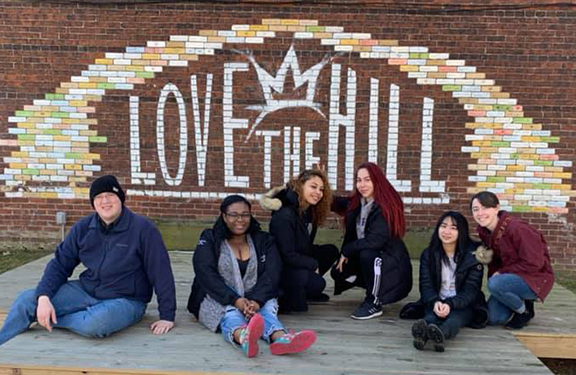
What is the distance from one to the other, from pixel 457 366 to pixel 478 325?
74cm

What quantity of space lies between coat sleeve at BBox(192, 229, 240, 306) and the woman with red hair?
104 centimetres

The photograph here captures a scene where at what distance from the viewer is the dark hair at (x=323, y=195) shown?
3844 mm

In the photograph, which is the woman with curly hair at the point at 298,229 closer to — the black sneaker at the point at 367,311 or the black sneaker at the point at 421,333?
the black sneaker at the point at 367,311

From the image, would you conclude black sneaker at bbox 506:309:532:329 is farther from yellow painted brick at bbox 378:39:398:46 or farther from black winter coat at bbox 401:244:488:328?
yellow painted brick at bbox 378:39:398:46

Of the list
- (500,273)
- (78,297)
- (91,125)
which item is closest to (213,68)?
(91,125)

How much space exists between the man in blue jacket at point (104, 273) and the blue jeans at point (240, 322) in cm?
43

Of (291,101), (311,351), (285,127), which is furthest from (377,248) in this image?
(291,101)

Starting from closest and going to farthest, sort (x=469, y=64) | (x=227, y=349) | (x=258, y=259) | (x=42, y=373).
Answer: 1. (x=42, y=373)
2. (x=227, y=349)
3. (x=258, y=259)
4. (x=469, y=64)

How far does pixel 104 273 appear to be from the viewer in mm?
3359

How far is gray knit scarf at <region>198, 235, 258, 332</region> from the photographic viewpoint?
3.44 metres

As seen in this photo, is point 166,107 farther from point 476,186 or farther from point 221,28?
point 476,186

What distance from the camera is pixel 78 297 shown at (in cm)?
337

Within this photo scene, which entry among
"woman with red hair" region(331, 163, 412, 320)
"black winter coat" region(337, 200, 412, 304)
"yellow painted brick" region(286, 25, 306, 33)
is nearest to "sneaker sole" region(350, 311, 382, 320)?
"woman with red hair" region(331, 163, 412, 320)

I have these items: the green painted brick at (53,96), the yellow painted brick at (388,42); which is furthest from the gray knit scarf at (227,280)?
the green painted brick at (53,96)
